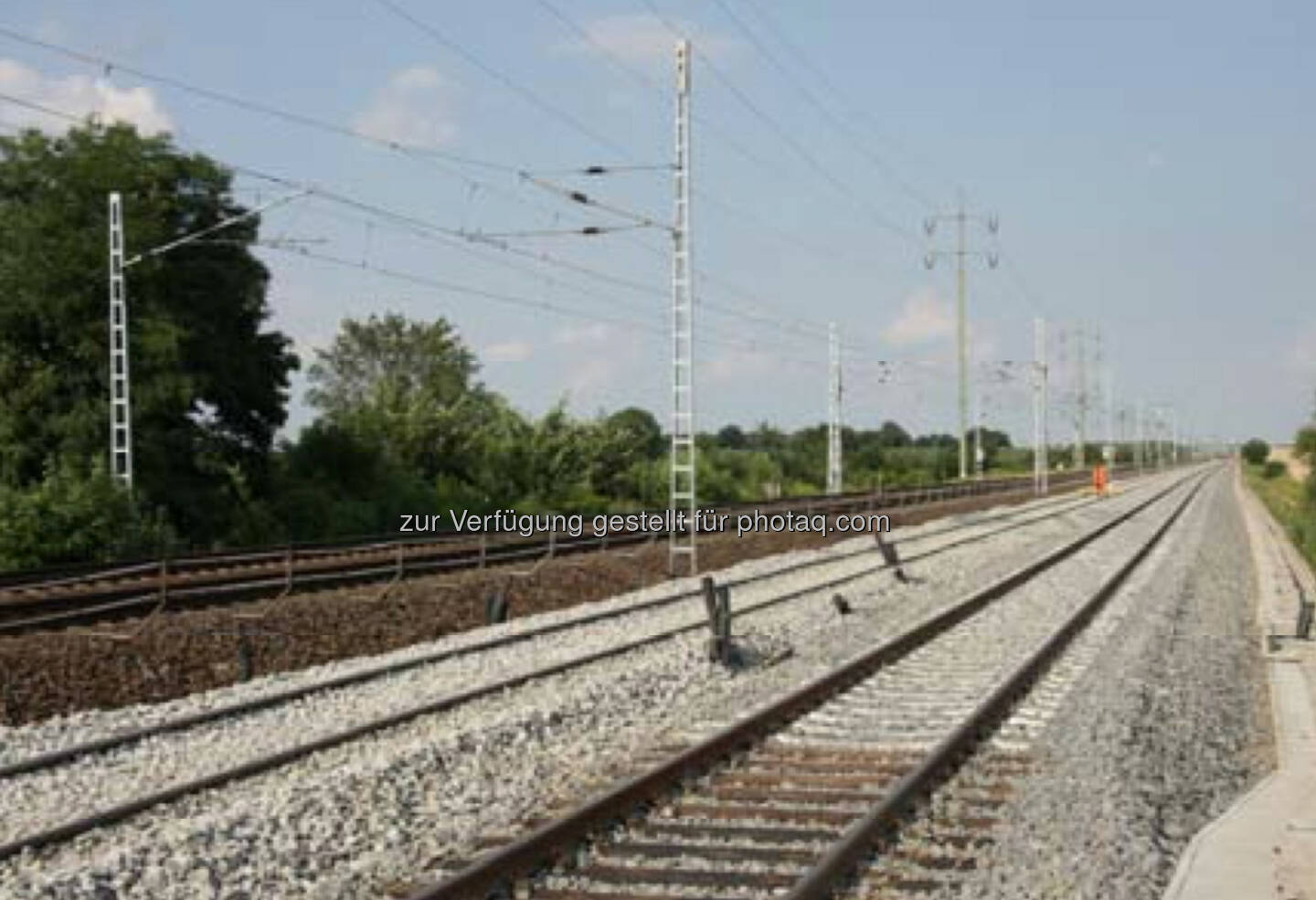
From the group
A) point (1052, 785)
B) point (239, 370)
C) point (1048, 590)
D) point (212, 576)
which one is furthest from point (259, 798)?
point (239, 370)

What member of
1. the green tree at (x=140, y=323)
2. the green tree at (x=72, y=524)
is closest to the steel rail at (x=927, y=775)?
the green tree at (x=72, y=524)

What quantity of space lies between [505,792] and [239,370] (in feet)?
100

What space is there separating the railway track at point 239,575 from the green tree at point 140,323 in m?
5.91

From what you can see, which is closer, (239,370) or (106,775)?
(106,775)

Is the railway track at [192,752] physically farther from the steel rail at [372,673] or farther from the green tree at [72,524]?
the green tree at [72,524]

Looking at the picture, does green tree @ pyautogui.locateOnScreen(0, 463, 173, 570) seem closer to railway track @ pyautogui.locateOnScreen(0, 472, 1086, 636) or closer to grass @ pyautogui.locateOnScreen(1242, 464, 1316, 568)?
railway track @ pyautogui.locateOnScreen(0, 472, 1086, 636)

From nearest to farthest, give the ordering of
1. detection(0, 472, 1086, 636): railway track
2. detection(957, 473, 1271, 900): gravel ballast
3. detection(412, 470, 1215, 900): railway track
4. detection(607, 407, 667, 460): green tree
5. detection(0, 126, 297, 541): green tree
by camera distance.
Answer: detection(412, 470, 1215, 900): railway track < detection(957, 473, 1271, 900): gravel ballast < detection(0, 472, 1086, 636): railway track < detection(0, 126, 297, 541): green tree < detection(607, 407, 667, 460): green tree

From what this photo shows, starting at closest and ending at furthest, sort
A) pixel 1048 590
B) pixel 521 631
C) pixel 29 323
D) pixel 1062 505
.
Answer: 1. pixel 521 631
2. pixel 1048 590
3. pixel 29 323
4. pixel 1062 505

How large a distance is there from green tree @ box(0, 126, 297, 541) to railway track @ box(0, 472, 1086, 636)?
591cm

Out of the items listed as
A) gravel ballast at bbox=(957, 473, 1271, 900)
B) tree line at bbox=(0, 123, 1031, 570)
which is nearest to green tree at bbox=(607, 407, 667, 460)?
tree line at bbox=(0, 123, 1031, 570)

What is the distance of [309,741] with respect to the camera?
12.7m

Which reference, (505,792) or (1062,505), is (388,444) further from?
(505,792)

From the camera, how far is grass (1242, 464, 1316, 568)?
145 feet

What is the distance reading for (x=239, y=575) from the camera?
23734 millimetres
